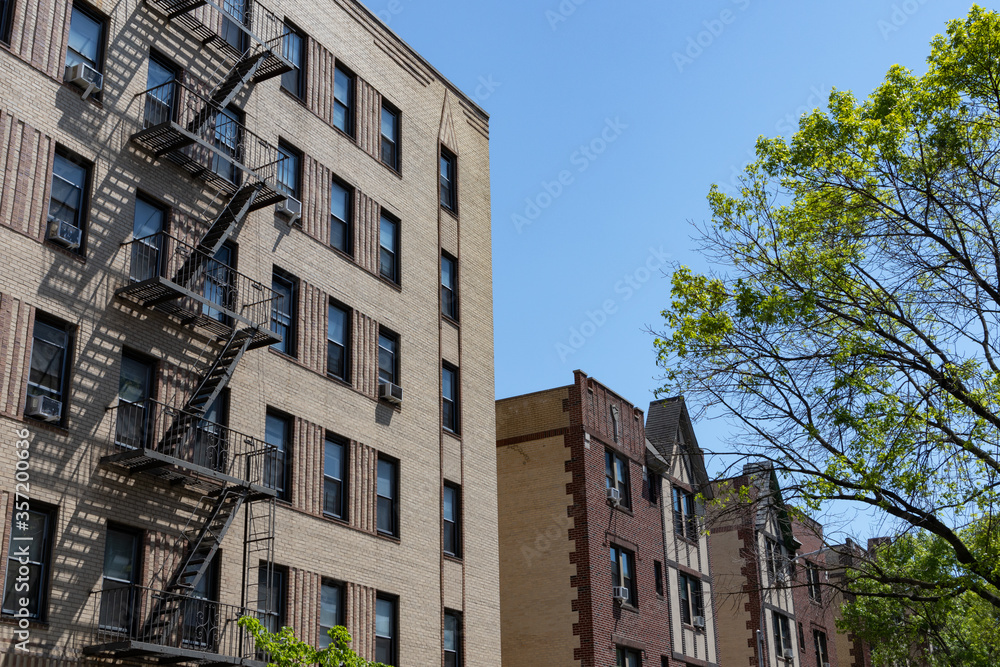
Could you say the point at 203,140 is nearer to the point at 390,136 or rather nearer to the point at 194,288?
the point at 194,288

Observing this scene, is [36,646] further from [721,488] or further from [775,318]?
[775,318]

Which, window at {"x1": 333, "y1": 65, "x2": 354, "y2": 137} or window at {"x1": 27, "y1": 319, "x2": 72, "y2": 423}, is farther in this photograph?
window at {"x1": 333, "y1": 65, "x2": 354, "y2": 137}

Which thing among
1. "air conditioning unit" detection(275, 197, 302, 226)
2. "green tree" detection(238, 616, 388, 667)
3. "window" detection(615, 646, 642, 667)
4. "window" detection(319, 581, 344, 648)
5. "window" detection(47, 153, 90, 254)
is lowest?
"green tree" detection(238, 616, 388, 667)

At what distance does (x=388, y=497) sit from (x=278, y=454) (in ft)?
13.3

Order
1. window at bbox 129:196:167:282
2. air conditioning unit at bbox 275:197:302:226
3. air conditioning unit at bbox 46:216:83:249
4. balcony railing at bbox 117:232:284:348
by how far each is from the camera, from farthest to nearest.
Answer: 1. air conditioning unit at bbox 275:197:302:226
2. window at bbox 129:196:167:282
3. balcony railing at bbox 117:232:284:348
4. air conditioning unit at bbox 46:216:83:249

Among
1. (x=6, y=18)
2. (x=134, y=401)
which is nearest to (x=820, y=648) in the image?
(x=134, y=401)

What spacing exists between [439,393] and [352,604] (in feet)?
22.2

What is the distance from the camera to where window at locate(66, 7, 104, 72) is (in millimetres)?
20078

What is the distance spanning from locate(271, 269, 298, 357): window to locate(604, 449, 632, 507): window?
570 inches

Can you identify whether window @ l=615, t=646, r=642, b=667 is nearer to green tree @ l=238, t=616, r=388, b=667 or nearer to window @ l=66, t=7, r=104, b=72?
green tree @ l=238, t=616, r=388, b=667

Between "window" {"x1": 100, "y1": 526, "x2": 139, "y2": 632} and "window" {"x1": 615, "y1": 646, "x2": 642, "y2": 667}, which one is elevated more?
"window" {"x1": 100, "y1": 526, "x2": 139, "y2": 632}

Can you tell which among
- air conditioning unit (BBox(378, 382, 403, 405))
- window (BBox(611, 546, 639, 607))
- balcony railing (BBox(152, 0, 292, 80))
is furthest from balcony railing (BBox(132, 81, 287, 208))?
window (BBox(611, 546, 639, 607))

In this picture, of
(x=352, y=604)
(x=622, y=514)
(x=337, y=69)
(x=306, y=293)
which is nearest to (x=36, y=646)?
(x=352, y=604)

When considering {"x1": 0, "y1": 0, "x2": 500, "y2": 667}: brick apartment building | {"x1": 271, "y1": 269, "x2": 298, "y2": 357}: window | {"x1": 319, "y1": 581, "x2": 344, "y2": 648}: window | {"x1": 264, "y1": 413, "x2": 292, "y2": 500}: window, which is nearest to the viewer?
{"x1": 0, "y1": 0, "x2": 500, "y2": 667}: brick apartment building
